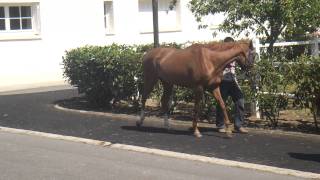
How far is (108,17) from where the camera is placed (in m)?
24.9

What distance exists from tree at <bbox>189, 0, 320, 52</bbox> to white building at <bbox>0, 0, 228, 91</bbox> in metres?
9.40

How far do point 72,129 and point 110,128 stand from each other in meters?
0.71

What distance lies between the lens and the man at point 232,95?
1076cm

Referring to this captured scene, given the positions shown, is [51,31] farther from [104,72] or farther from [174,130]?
[174,130]

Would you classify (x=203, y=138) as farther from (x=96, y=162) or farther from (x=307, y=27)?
(x=307, y=27)

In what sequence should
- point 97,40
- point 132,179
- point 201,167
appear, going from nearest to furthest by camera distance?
point 132,179, point 201,167, point 97,40

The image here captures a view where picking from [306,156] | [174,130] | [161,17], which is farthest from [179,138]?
[161,17]

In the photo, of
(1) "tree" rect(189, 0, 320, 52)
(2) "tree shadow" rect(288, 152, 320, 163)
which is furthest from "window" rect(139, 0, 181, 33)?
(2) "tree shadow" rect(288, 152, 320, 163)

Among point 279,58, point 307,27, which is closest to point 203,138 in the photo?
point 279,58

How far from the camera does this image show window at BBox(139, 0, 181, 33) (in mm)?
25564

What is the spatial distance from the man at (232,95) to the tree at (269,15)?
1571 millimetres

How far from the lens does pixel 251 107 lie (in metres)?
11.8

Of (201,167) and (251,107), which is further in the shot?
(251,107)

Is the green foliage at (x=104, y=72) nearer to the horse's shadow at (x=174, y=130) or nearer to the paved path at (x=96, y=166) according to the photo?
the horse's shadow at (x=174, y=130)
